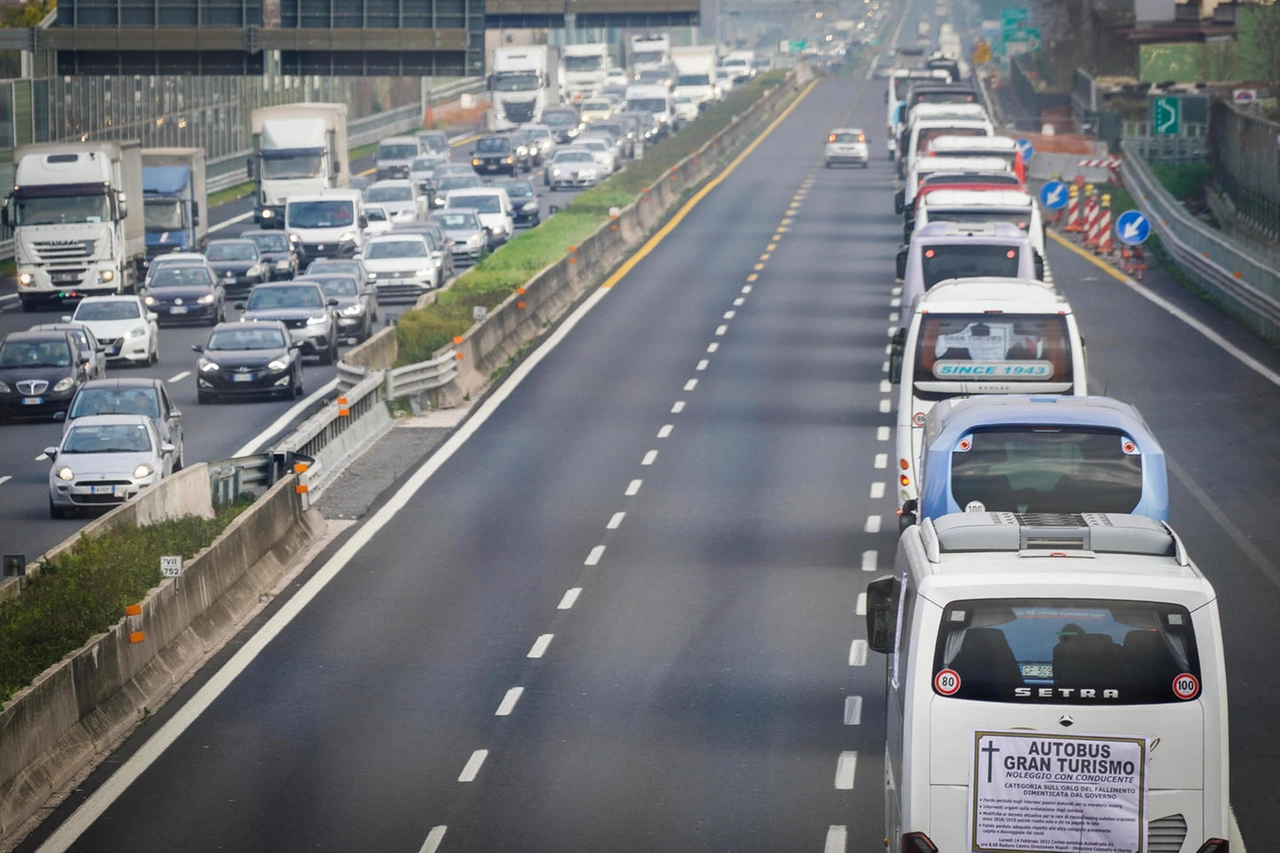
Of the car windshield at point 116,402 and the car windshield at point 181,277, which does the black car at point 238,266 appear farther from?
the car windshield at point 116,402

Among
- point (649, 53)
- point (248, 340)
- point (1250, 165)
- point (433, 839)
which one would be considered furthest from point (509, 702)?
point (649, 53)

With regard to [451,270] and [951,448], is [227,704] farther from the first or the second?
[451,270]

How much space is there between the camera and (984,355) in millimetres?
23766

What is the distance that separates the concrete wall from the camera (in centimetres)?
1588

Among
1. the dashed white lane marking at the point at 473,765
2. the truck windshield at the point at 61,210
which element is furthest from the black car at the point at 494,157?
the dashed white lane marking at the point at 473,765

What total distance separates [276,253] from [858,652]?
121 feet

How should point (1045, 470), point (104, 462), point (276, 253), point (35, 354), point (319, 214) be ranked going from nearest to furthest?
point (1045, 470) < point (104, 462) < point (35, 354) < point (276, 253) < point (319, 214)

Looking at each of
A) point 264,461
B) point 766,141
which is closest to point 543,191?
point 766,141

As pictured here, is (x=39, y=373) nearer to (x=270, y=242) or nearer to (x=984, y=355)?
(x=984, y=355)

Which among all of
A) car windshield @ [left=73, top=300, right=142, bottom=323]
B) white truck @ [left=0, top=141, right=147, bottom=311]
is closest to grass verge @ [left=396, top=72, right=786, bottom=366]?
car windshield @ [left=73, top=300, right=142, bottom=323]

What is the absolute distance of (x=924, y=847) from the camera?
11.2 metres

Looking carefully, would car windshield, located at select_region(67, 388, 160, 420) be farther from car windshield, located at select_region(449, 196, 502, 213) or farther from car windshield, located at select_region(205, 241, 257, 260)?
car windshield, located at select_region(449, 196, 502, 213)

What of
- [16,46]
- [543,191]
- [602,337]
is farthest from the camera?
[543,191]

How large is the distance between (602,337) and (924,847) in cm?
3242
